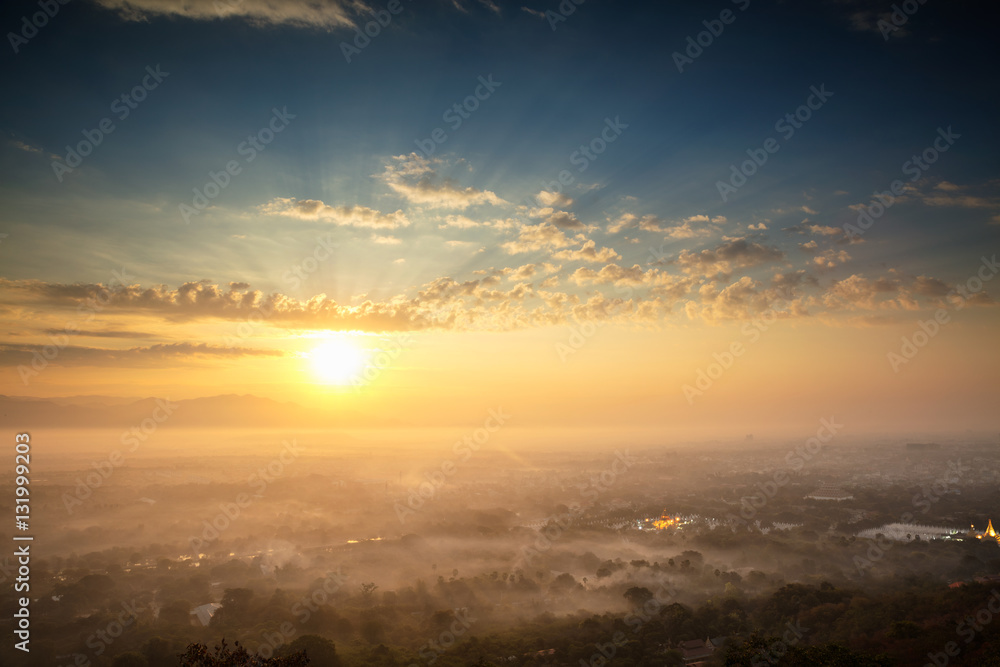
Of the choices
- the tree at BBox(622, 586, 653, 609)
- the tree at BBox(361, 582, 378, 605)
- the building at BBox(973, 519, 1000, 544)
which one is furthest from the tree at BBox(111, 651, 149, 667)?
the building at BBox(973, 519, 1000, 544)

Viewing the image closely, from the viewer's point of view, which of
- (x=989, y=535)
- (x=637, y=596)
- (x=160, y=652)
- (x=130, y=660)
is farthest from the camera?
(x=989, y=535)

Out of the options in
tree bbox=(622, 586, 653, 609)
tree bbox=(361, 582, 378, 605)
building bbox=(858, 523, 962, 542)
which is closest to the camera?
tree bbox=(622, 586, 653, 609)

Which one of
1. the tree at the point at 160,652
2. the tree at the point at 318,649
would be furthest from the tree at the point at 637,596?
the tree at the point at 160,652

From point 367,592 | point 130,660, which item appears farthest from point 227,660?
point 367,592

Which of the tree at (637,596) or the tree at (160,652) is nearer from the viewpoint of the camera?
the tree at (160,652)

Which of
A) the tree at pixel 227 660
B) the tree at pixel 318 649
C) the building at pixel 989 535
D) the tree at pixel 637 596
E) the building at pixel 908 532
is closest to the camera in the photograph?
the tree at pixel 227 660

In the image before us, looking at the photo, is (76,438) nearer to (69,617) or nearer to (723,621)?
(69,617)

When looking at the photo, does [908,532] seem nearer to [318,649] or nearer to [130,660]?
[318,649]

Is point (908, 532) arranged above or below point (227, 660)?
below

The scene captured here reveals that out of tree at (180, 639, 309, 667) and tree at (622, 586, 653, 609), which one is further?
tree at (622, 586, 653, 609)

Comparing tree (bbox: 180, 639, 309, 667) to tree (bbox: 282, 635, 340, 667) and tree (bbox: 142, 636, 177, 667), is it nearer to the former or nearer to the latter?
tree (bbox: 282, 635, 340, 667)

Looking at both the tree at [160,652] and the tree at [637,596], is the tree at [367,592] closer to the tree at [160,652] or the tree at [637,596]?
the tree at [160,652]

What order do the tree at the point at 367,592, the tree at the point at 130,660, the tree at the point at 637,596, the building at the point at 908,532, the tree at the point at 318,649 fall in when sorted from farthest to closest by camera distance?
1. the building at the point at 908,532
2. the tree at the point at 367,592
3. the tree at the point at 637,596
4. the tree at the point at 318,649
5. the tree at the point at 130,660
